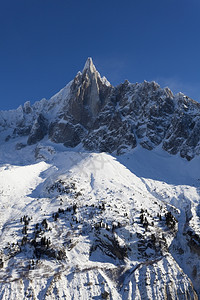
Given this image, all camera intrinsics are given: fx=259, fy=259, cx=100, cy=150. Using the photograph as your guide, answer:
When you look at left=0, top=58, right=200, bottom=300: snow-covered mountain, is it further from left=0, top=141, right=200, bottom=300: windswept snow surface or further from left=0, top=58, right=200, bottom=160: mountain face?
left=0, top=58, right=200, bottom=160: mountain face

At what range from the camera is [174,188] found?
100 m

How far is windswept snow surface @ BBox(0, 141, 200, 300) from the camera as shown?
52.3 metres

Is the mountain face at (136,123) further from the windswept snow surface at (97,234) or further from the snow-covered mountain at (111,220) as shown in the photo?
the windswept snow surface at (97,234)

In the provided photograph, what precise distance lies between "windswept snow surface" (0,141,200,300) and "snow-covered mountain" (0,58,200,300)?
209 mm

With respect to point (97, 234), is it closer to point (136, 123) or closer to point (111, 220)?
point (111, 220)

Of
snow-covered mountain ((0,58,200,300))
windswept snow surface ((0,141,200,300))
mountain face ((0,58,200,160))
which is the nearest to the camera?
windswept snow surface ((0,141,200,300))

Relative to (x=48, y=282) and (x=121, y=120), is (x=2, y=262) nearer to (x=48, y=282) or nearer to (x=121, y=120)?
(x=48, y=282)

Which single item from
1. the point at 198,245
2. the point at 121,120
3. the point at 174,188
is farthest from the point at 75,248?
the point at 121,120

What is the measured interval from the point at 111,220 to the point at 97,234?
22.8 ft

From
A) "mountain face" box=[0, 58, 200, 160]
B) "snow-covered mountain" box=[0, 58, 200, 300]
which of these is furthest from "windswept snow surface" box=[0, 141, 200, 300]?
"mountain face" box=[0, 58, 200, 160]

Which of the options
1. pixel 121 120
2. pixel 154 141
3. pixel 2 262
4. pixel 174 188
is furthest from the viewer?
pixel 121 120

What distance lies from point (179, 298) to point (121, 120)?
125 m

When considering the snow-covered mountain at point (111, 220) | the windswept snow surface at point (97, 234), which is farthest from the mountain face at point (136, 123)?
the windswept snow surface at point (97, 234)

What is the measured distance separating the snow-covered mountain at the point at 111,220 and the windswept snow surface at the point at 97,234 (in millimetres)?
209
